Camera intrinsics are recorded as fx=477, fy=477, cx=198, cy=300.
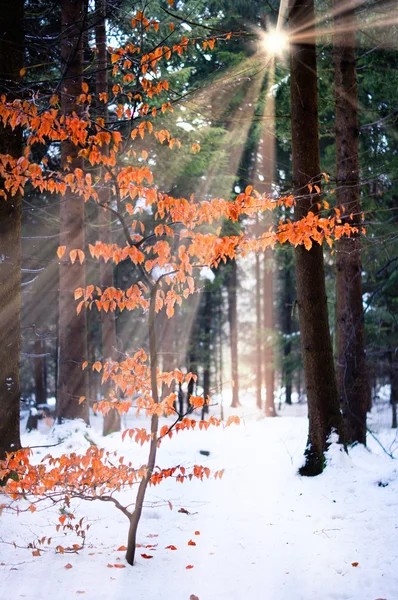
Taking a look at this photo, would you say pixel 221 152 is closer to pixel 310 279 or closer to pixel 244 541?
pixel 310 279

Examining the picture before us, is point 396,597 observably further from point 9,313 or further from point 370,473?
point 9,313

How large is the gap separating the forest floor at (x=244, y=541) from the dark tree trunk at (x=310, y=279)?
0.54 meters

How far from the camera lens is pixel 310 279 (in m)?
7.29

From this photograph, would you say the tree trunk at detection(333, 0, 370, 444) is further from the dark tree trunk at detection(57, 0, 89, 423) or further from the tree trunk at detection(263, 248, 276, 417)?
the tree trunk at detection(263, 248, 276, 417)

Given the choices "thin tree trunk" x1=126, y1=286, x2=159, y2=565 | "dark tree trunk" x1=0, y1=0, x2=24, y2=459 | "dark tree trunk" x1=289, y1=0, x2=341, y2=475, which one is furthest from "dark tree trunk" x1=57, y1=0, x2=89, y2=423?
"thin tree trunk" x1=126, y1=286, x2=159, y2=565

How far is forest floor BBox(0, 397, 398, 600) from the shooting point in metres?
4.21

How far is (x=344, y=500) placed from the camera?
623cm

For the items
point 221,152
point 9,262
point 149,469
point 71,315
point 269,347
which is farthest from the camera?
point 269,347

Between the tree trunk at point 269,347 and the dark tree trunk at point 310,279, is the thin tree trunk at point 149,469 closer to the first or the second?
the dark tree trunk at point 310,279

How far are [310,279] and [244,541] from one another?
3.78m

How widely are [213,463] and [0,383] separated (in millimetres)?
4786

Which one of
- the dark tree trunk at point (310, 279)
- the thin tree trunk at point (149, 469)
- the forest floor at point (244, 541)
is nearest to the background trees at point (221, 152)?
the dark tree trunk at point (310, 279)

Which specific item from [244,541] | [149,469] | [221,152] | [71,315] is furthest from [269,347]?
[149,469]

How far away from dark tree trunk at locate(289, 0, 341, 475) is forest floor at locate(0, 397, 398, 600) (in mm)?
536
